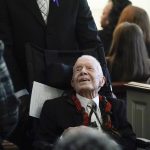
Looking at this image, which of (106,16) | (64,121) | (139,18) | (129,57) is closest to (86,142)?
(64,121)

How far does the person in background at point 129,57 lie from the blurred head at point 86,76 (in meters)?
1.06

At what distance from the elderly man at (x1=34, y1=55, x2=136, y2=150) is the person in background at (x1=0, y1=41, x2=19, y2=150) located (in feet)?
2.80

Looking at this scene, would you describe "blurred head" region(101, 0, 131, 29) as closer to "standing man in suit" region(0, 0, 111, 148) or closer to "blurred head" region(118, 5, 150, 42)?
"blurred head" region(118, 5, 150, 42)

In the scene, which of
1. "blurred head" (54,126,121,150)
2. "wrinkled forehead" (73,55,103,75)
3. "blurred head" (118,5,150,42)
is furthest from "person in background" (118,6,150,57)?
"blurred head" (54,126,121,150)

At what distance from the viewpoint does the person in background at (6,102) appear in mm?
1312

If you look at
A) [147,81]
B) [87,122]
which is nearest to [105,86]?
[87,122]

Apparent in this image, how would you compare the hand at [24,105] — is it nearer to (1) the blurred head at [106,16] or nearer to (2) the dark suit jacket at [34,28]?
(2) the dark suit jacket at [34,28]

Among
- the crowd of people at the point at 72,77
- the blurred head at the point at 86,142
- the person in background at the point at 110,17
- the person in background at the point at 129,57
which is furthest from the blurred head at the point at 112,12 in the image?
the blurred head at the point at 86,142

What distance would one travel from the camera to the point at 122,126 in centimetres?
238

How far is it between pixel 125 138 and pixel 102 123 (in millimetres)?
154

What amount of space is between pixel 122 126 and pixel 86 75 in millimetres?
337

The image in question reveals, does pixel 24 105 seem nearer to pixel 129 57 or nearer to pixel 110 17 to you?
pixel 129 57

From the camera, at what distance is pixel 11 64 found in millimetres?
2322

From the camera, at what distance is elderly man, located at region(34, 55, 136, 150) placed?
226 centimetres
